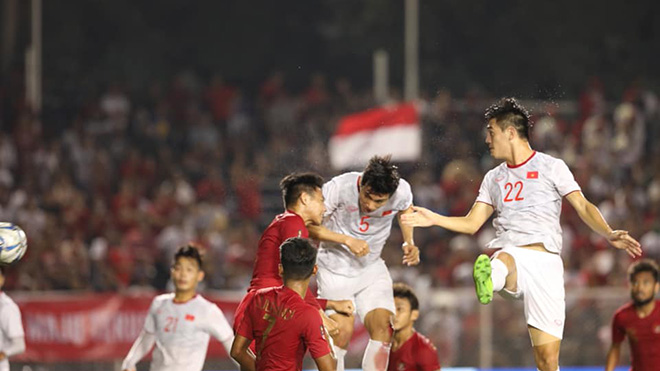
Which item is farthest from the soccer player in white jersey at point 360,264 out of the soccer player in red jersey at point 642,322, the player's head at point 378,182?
the soccer player in red jersey at point 642,322

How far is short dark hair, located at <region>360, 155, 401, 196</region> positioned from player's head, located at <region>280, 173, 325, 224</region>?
1.34 ft

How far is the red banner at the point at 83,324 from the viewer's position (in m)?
15.1

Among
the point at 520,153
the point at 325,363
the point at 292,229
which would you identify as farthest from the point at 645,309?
the point at 325,363

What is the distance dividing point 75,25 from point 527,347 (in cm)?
1485

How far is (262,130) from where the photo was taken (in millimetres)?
22188

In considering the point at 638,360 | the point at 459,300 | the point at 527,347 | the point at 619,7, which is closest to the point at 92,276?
the point at 459,300

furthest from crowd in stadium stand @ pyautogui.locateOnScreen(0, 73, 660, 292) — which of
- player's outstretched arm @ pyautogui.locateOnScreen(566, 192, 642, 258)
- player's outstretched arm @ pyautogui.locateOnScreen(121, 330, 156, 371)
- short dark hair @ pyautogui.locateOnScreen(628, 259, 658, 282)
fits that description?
player's outstretched arm @ pyautogui.locateOnScreen(566, 192, 642, 258)

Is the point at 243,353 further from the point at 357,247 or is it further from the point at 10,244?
the point at 10,244

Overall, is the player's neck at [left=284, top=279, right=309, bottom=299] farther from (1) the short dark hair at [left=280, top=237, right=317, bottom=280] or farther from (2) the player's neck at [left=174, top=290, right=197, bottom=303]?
(2) the player's neck at [left=174, top=290, right=197, bottom=303]

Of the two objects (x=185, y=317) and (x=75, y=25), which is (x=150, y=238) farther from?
→ (x=75, y=25)

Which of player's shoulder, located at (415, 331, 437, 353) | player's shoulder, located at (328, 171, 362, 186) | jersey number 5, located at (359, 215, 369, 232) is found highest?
player's shoulder, located at (328, 171, 362, 186)

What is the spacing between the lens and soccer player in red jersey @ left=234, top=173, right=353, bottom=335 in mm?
8961

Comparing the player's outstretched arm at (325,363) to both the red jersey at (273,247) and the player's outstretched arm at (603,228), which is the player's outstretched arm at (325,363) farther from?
the player's outstretched arm at (603,228)

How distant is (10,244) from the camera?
9633mm
